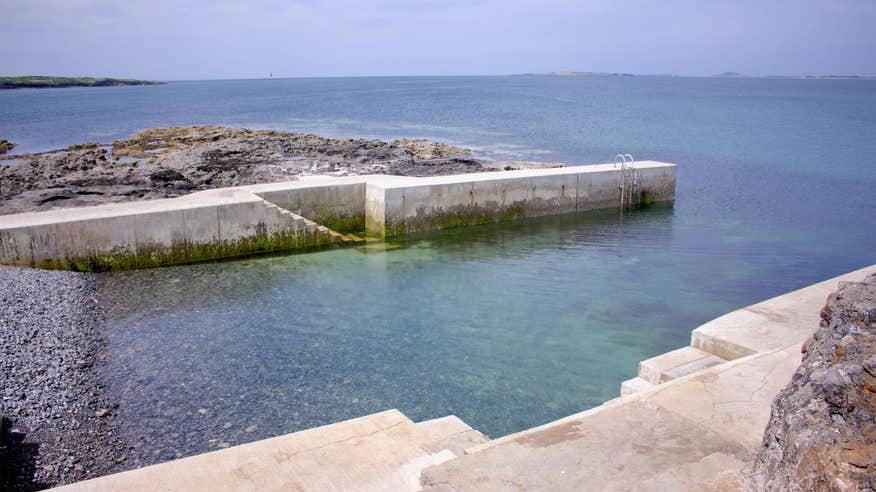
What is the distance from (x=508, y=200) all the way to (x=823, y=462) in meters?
12.8

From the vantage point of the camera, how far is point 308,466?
13.7ft

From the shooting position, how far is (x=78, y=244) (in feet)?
35.3

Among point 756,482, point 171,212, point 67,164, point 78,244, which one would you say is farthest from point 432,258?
point 67,164

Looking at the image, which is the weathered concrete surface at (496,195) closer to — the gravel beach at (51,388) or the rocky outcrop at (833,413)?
the gravel beach at (51,388)

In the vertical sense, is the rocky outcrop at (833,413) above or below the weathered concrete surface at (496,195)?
above

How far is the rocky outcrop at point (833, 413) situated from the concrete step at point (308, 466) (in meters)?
2.04

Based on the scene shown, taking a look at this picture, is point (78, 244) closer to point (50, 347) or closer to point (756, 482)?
point (50, 347)

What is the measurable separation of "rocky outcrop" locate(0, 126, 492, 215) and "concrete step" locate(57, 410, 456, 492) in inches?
458

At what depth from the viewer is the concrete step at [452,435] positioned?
472 centimetres

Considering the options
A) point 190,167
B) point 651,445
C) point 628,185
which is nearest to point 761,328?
point 651,445

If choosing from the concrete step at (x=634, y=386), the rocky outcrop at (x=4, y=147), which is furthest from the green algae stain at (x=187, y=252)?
the rocky outcrop at (x=4, y=147)

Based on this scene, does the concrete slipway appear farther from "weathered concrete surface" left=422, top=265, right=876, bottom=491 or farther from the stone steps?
the stone steps

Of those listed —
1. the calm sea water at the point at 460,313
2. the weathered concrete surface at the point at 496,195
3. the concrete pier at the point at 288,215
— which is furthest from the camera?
the weathered concrete surface at the point at 496,195

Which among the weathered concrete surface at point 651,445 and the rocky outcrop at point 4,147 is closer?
the weathered concrete surface at point 651,445
